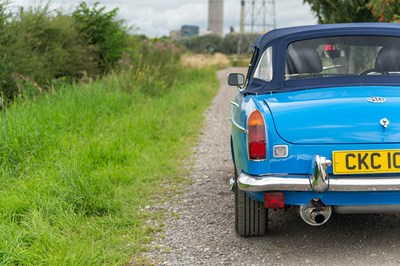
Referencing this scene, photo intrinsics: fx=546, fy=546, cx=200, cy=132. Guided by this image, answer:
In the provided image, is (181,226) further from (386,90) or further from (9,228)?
(386,90)

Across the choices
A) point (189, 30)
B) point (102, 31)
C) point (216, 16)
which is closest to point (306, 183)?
point (102, 31)

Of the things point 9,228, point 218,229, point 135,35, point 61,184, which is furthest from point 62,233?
point 135,35

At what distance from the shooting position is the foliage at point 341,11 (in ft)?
59.7

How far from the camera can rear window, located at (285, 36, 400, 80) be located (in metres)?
4.51

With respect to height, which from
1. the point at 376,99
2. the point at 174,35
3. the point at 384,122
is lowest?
the point at 384,122

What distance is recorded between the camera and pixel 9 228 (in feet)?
13.2

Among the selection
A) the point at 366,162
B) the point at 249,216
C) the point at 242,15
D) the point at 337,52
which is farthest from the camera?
the point at 242,15

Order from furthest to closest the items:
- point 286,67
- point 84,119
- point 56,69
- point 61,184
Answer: point 56,69, point 84,119, point 61,184, point 286,67

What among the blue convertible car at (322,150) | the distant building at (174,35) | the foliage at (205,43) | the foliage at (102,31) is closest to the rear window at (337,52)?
the blue convertible car at (322,150)

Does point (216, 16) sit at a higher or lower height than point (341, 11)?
higher

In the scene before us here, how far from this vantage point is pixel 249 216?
4.19 meters

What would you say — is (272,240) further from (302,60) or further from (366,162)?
(302,60)

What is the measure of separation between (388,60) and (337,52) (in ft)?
1.38

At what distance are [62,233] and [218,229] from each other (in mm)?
1258
